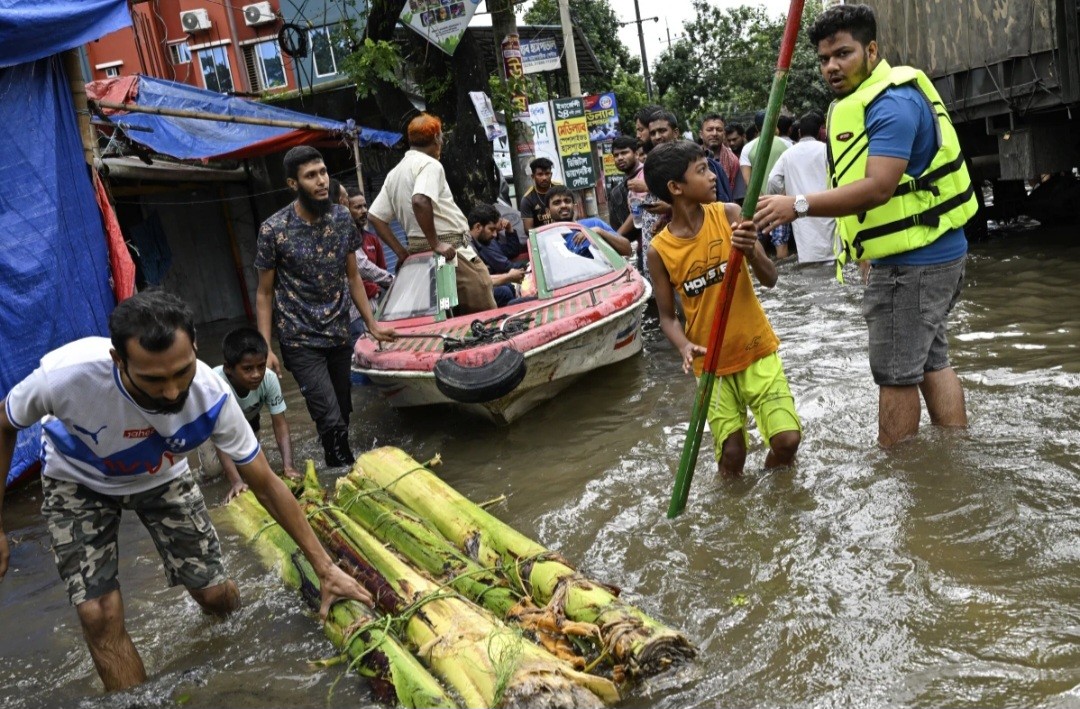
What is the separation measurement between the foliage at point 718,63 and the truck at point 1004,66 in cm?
2475

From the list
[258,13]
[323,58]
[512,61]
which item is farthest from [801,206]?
[258,13]

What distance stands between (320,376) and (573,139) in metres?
11.9

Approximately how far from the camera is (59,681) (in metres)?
4.12

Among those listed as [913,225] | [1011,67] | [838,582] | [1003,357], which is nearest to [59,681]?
[838,582]

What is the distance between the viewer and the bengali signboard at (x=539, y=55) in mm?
18609

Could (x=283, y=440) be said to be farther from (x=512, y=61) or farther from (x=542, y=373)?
(x=512, y=61)

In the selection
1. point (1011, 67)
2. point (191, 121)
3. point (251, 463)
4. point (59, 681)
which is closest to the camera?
point (251, 463)

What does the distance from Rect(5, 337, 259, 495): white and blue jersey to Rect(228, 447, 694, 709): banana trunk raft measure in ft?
2.77

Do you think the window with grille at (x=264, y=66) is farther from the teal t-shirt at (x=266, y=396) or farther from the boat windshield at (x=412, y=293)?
the teal t-shirt at (x=266, y=396)

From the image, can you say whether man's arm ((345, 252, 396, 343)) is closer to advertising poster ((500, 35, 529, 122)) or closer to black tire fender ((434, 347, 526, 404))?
black tire fender ((434, 347, 526, 404))

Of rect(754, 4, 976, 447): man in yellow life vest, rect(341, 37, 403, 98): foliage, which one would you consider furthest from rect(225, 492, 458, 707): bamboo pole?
rect(341, 37, 403, 98): foliage

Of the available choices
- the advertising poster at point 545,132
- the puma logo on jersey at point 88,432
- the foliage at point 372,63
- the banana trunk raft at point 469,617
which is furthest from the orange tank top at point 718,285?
the advertising poster at point 545,132

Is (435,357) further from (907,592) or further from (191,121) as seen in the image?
(191,121)

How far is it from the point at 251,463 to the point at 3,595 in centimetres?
295
